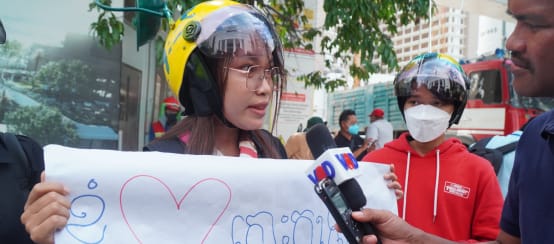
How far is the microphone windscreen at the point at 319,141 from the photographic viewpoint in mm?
1267

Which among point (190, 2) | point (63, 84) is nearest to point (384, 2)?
point (190, 2)

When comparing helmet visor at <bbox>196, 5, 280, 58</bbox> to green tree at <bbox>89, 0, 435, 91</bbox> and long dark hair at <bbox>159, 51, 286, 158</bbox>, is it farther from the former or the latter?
green tree at <bbox>89, 0, 435, 91</bbox>

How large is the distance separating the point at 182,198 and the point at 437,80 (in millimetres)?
1662

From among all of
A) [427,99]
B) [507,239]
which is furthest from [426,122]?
[507,239]

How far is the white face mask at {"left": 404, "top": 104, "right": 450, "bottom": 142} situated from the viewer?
2.44 meters

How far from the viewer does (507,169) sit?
9.17 ft

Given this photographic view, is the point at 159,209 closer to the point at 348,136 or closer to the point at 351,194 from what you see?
the point at 351,194

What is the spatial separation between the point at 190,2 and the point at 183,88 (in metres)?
2.83

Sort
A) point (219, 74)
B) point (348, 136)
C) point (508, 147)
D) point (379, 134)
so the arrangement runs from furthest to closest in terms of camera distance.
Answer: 1. point (379, 134)
2. point (348, 136)
3. point (508, 147)
4. point (219, 74)

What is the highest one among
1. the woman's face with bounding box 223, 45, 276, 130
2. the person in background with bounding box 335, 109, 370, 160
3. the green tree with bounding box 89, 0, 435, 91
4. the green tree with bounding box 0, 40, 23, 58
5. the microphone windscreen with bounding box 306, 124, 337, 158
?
the green tree with bounding box 89, 0, 435, 91

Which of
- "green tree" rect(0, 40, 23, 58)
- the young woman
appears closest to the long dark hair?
the young woman

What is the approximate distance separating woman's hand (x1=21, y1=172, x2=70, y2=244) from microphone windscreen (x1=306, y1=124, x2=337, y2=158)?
27.5 inches

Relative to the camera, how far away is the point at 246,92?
5.26 ft

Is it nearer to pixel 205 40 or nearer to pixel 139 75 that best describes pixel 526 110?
pixel 139 75
